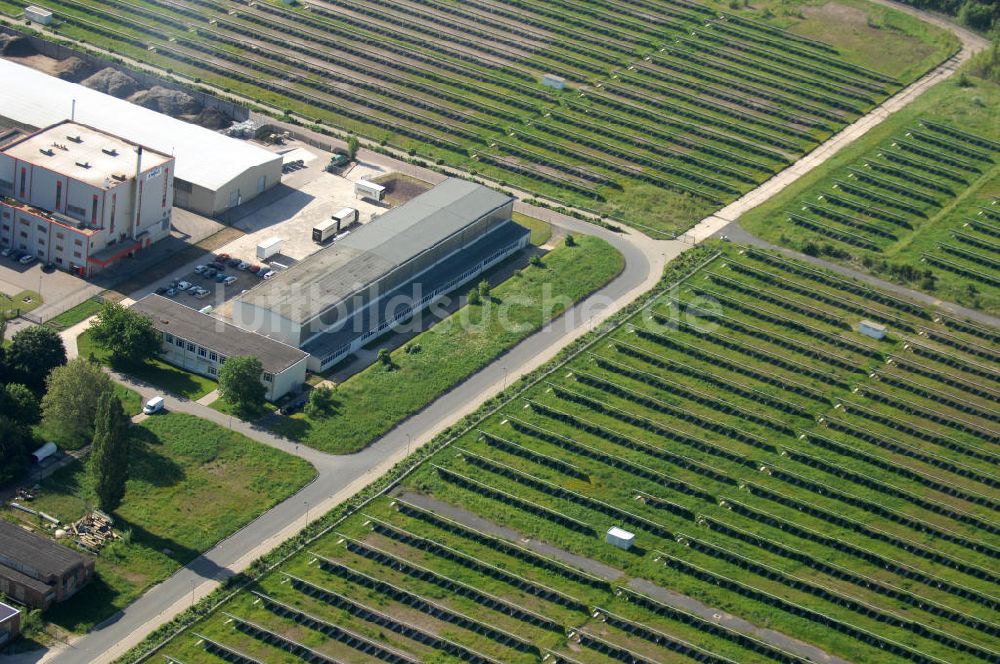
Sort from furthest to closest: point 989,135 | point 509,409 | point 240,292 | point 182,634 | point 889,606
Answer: point 989,135, point 240,292, point 509,409, point 889,606, point 182,634

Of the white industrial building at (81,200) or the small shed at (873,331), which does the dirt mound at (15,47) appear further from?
the small shed at (873,331)

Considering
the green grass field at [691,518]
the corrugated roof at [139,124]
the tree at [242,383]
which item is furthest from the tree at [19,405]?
the corrugated roof at [139,124]

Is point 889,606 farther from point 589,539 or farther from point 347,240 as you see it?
point 347,240

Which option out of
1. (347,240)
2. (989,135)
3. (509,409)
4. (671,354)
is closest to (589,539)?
(509,409)

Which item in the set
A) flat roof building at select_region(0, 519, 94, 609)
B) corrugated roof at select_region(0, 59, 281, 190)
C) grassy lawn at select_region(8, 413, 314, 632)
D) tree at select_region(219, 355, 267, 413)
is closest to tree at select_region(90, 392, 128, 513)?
grassy lawn at select_region(8, 413, 314, 632)

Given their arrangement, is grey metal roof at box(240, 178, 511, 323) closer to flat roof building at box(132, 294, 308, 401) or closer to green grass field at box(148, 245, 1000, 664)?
flat roof building at box(132, 294, 308, 401)
